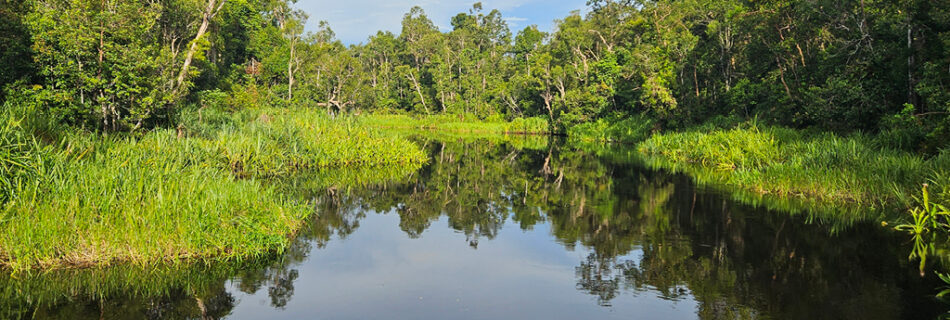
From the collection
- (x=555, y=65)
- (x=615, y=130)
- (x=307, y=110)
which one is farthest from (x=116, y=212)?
(x=555, y=65)

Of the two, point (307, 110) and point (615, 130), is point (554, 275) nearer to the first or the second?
point (307, 110)

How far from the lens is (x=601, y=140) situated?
1619 inches

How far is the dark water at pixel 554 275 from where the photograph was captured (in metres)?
6.68

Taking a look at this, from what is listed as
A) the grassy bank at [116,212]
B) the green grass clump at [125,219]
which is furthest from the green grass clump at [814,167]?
the green grass clump at [125,219]

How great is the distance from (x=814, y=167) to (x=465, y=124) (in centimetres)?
4295

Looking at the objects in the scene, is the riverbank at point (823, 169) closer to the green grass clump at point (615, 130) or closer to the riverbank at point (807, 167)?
the riverbank at point (807, 167)

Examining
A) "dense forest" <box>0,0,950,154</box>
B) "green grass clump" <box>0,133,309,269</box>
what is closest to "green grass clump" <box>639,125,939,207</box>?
"dense forest" <box>0,0,950,154</box>

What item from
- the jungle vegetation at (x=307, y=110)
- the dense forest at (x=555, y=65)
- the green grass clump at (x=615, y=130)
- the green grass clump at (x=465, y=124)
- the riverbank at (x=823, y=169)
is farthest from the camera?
the green grass clump at (x=465, y=124)

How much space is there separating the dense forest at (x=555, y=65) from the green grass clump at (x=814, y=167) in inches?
51.6

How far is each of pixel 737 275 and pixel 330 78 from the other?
147 feet

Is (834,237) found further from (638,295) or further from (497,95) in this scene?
(497,95)

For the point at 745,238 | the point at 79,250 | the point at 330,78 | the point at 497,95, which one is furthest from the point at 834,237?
the point at 497,95

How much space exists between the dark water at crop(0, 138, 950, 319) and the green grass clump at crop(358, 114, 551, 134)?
120ft

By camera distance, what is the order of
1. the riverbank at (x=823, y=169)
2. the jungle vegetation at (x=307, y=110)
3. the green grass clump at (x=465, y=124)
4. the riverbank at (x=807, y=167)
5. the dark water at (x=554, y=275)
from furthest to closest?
the green grass clump at (x=465, y=124)
the riverbank at (x=807, y=167)
the riverbank at (x=823, y=169)
the jungle vegetation at (x=307, y=110)
the dark water at (x=554, y=275)
